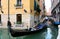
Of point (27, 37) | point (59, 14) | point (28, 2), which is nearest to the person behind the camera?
point (27, 37)

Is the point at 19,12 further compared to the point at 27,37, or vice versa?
the point at 19,12

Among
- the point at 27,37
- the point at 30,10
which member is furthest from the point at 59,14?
the point at 27,37

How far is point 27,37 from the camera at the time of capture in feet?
39.4

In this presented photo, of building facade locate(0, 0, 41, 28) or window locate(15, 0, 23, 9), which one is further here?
window locate(15, 0, 23, 9)

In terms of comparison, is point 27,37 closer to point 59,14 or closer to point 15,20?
point 15,20

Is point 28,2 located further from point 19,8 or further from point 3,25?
point 3,25

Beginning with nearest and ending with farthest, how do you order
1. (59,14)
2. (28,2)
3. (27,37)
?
(27,37)
(28,2)
(59,14)

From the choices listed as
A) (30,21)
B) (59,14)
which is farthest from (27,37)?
(59,14)

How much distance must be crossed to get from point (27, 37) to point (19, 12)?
6.32m

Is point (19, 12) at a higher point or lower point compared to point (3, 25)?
higher

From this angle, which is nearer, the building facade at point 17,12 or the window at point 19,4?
the building facade at point 17,12

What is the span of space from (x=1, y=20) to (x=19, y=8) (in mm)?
1881

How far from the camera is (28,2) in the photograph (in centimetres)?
1788

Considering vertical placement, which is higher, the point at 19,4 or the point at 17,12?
the point at 19,4
